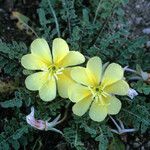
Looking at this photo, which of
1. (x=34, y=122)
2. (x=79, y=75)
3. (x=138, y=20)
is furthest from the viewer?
(x=138, y=20)

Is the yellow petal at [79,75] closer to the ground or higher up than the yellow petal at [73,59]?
closer to the ground

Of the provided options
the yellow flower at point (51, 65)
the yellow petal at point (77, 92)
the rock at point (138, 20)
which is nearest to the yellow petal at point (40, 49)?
the yellow flower at point (51, 65)

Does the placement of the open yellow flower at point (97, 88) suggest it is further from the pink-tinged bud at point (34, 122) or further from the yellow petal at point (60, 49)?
the pink-tinged bud at point (34, 122)

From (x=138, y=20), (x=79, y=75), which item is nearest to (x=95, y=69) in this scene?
(x=79, y=75)

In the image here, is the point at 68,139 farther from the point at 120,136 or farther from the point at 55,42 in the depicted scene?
the point at 55,42

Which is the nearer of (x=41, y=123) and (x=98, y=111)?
(x=98, y=111)

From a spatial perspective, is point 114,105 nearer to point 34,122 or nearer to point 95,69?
point 95,69

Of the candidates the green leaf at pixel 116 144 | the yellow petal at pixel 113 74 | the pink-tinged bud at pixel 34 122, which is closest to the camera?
the yellow petal at pixel 113 74

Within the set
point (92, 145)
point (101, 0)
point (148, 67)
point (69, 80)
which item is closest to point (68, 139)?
point (92, 145)
